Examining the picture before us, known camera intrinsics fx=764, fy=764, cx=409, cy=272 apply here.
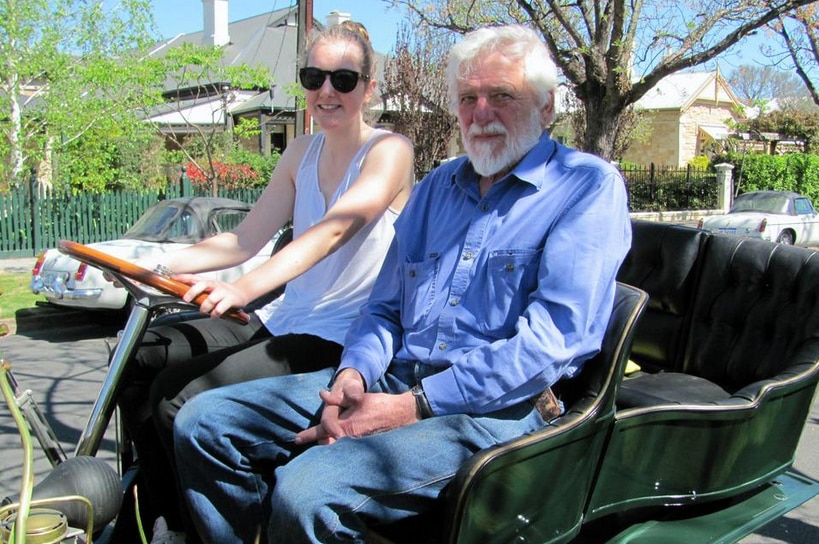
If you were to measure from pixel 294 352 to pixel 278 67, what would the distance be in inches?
1163

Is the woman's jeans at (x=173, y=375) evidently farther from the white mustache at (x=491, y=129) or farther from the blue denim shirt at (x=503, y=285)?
the white mustache at (x=491, y=129)

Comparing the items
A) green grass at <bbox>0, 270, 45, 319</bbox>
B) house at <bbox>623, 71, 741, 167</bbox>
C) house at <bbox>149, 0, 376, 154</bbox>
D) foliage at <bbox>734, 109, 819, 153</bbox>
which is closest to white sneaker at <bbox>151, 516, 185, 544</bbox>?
green grass at <bbox>0, 270, 45, 319</bbox>

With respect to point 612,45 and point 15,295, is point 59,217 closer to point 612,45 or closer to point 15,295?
point 15,295

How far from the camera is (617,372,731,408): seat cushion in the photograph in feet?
9.30

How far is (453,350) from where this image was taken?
219cm

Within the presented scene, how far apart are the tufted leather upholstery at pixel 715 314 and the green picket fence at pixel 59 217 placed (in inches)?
476

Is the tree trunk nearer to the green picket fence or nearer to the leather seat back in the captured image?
the leather seat back

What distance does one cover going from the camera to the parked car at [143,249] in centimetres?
823

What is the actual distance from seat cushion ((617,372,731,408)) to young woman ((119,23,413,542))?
107 centimetres

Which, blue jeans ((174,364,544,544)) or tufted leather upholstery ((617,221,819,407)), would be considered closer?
blue jeans ((174,364,544,544))

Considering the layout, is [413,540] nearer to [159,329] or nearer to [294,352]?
[294,352]

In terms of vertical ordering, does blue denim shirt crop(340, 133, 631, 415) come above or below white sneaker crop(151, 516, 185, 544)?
above

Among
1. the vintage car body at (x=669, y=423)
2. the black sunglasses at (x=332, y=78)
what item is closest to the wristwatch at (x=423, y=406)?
the vintage car body at (x=669, y=423)

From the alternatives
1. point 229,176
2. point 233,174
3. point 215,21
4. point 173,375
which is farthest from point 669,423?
point 215,21
